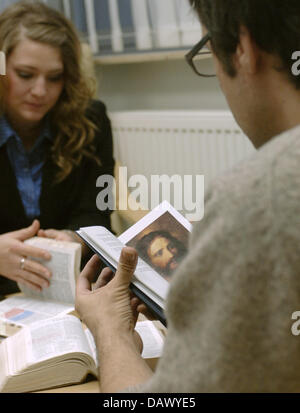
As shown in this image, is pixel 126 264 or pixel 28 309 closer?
pixel 126 264

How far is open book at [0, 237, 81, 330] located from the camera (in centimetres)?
123

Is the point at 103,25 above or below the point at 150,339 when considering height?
above

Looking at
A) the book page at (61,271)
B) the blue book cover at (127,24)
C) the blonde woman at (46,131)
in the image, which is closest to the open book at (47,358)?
the book page at (61,271)

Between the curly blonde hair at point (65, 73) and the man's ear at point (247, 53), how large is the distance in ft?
3.72

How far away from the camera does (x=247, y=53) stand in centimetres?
67

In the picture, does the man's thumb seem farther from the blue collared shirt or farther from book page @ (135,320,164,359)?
the blue collared shirt

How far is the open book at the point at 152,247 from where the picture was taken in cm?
85

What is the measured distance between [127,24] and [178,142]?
20.8 inches

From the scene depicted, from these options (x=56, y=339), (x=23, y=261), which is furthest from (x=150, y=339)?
(x=23, y=261)

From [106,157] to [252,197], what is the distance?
4.95ft

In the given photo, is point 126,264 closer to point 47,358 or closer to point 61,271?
point 47,358

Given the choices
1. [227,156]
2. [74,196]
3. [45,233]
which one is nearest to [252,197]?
[45,233]

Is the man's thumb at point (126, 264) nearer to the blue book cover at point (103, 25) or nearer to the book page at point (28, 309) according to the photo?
the book page at point (28, 309)
